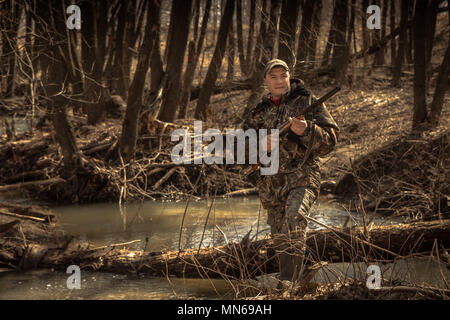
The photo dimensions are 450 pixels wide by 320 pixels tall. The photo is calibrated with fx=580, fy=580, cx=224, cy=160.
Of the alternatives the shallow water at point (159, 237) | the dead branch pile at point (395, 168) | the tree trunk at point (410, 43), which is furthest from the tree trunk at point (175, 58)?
the tree trunk at point (410, 43)

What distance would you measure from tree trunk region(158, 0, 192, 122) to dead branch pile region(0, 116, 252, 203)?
0.71m

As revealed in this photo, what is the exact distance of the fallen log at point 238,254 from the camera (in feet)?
17.5

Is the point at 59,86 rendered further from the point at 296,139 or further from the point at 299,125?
the point at 299,125

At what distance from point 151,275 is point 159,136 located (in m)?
6.46

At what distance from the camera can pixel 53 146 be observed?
41.7 ft

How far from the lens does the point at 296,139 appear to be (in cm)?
487

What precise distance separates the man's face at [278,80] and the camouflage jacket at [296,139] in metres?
0.05

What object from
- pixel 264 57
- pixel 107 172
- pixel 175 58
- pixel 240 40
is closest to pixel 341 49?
pixel 264 57

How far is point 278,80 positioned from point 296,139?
0.54 meters

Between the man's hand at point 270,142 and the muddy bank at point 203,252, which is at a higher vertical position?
the man's hand at point 270,142

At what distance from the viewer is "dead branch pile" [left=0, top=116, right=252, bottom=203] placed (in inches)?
429

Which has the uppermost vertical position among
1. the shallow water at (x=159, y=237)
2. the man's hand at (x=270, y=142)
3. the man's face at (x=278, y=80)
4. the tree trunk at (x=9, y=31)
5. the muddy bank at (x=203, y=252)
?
the tree trunk at (x=9, y=31)

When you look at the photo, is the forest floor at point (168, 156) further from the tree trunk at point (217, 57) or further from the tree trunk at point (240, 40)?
the tree trunk at point (240, 40)
